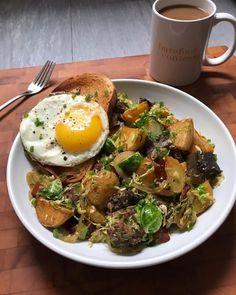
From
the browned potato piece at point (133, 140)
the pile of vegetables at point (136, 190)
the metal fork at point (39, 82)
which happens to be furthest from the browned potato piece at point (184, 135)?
the metal fork at point (39, 82)

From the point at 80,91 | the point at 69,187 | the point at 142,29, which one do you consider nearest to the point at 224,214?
A: the point at 69,187

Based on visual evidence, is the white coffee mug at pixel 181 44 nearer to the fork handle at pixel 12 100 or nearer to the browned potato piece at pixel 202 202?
the fork handle at pixel 12 100

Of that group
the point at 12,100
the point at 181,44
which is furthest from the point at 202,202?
the point at 12,100

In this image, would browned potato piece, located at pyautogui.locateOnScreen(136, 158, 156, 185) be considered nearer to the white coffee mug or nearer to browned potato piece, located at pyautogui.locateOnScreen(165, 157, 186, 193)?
browned potato piece, located at pyautogui.locateOnScreen(165, 157, 186, 193)

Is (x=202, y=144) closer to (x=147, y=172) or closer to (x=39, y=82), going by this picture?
(x=147, y=172)

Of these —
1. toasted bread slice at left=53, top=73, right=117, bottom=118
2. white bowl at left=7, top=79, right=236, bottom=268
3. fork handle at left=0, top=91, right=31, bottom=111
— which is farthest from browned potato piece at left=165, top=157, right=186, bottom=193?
fork handle at left=0, top=91, right=31, bottom=111
